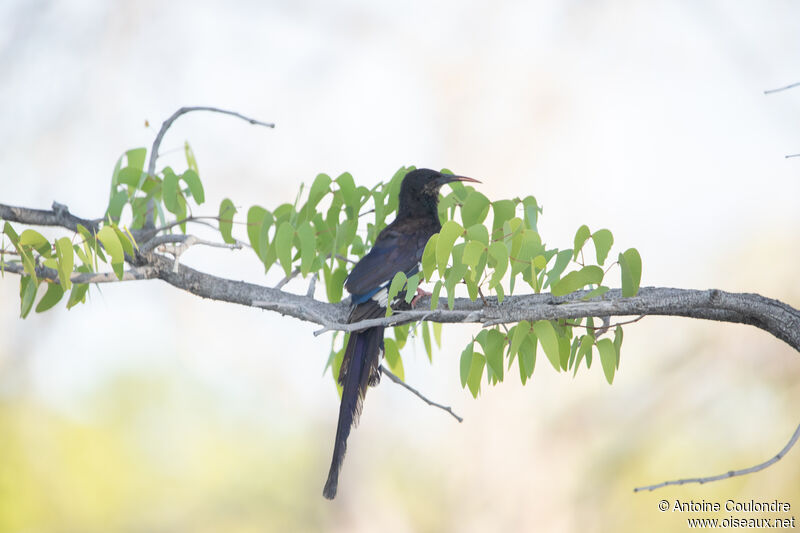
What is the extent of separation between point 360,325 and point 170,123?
0.98 metres

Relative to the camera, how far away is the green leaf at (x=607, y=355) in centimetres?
193

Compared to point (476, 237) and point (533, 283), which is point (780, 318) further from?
point (476, 237)

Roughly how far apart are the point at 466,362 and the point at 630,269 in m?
0.51

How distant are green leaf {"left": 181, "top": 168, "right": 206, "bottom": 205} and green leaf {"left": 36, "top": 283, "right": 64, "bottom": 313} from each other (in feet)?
1.94

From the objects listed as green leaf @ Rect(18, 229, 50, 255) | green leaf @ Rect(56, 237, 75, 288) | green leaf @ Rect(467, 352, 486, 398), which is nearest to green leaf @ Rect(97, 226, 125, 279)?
green leaf @ Rect(56, 237, 75, 288)

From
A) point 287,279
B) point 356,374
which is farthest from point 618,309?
point 287,279

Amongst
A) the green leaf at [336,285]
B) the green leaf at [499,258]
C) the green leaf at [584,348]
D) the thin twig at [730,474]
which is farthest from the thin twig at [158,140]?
the thin twig at [730,474]

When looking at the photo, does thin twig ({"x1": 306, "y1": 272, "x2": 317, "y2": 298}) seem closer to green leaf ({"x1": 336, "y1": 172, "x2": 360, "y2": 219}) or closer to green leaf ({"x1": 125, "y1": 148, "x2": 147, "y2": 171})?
green leaf ({"x1": 336, "y1": 172, "x2": 360, "y2": 219})

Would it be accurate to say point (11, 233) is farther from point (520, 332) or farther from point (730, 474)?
point (730, 474)

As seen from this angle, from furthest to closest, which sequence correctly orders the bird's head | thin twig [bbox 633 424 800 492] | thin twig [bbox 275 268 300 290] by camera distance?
the bird's head → thin twig [bbox 275 268 300 290] → thin twig [bbox 633 424 800 492]

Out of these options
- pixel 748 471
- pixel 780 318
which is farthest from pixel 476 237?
pixel 780 318

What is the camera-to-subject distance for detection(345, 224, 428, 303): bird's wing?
2387 mm

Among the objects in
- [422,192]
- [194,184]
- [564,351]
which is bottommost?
[564,351]

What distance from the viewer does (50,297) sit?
231 cm
